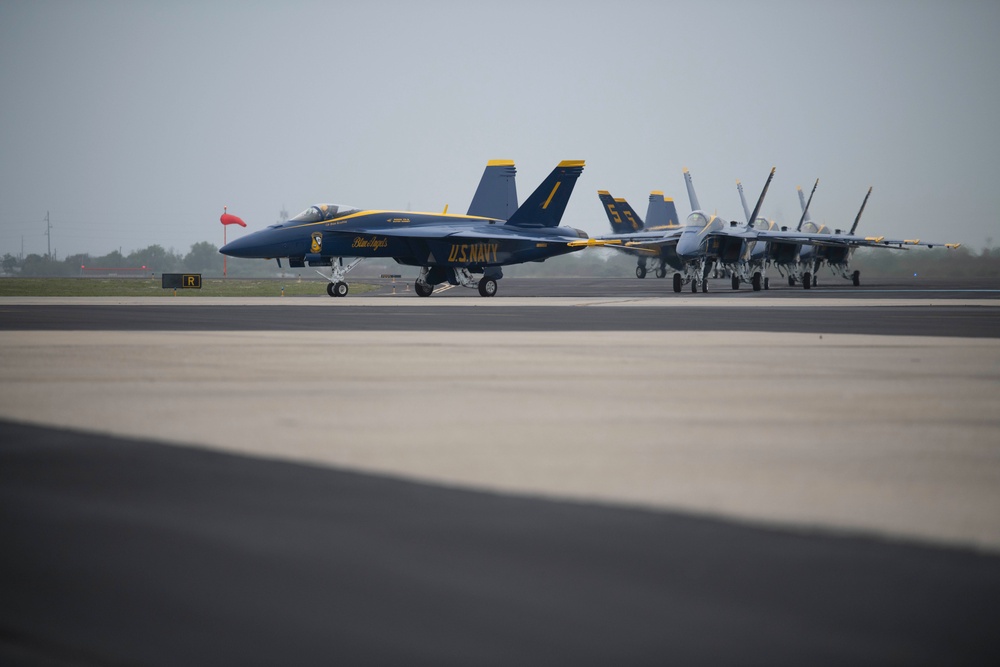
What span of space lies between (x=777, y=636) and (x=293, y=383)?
7.80m

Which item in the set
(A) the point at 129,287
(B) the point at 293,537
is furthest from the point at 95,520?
(A) the point at 129,287

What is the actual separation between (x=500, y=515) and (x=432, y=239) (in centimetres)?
3363

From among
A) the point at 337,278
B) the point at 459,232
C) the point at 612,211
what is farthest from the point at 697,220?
the point at 612,211

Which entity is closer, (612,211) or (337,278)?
(337,278)

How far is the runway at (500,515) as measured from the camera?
11.8ft

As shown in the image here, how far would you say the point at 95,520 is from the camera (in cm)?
513

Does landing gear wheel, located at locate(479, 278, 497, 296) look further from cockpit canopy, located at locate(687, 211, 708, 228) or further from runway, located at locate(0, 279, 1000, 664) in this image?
runway, located at locate(0, 279, 1000, 664)

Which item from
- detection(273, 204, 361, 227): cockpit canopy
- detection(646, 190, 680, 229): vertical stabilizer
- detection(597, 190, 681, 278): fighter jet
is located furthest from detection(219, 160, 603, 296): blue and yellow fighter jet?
detection(646, 190, 680, 229): vertical stabilizer

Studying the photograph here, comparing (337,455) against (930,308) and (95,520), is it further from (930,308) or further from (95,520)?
(930,308)

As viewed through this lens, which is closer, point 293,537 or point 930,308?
point 293,537

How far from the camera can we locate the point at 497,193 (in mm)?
43531

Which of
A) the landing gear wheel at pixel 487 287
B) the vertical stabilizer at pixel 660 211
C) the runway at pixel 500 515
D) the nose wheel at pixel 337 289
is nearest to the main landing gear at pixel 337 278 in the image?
the nose wheel at pixel 337 289

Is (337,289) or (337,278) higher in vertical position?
(337,278)

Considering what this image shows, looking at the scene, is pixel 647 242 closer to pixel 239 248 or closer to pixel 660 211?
pixel 239 248
